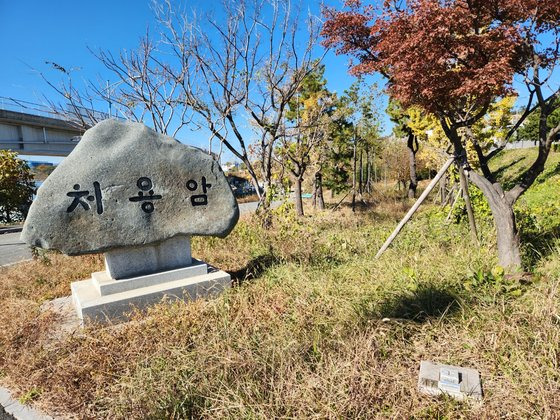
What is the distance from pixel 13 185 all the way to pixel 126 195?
13.6 m

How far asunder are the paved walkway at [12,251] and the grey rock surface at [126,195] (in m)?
5.36

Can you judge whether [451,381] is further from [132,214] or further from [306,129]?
[306,129]

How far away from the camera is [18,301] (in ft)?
13.9

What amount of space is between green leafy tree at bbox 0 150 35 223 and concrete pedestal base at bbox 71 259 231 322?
12.7 m

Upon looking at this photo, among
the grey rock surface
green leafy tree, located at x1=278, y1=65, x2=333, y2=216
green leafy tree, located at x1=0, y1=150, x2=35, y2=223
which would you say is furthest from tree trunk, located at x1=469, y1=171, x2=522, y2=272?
green leafy tree, located at x1=0, y1=150, x2=35, y2=223

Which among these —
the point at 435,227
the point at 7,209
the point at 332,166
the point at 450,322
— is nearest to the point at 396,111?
the point at 332,166

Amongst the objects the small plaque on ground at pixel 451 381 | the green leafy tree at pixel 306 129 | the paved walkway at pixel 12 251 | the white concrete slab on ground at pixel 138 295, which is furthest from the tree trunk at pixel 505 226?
the paved walkway at pixel 12 251

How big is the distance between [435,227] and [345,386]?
4.87m

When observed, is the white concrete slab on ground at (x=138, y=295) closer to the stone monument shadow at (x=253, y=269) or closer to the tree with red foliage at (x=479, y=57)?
the stone monument shadow at (x=253, y=269)

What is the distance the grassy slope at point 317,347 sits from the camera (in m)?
2.21

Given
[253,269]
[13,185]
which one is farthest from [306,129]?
[13,185]

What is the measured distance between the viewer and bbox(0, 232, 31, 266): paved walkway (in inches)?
314

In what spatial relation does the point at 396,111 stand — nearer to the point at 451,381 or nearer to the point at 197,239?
the point at 197,239

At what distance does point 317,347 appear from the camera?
2.73 metres
